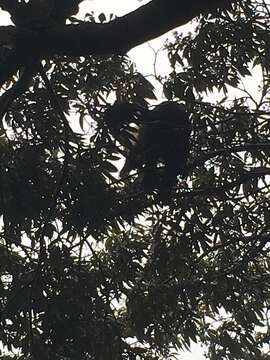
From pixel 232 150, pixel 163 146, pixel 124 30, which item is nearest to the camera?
pixel 124 30

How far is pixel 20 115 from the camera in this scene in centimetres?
370

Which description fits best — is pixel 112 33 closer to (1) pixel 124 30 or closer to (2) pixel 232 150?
(1) pixel 124 30

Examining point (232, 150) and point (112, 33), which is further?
point (232, 150)

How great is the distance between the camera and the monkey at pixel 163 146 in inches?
126

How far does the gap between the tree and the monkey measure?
9 centimetres

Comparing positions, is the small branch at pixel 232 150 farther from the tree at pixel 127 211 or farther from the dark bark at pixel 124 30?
the dark bark at pixel 124 30

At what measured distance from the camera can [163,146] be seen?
3273 mm

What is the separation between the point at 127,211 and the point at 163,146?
0.46m

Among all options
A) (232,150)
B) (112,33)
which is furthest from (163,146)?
(112,33)

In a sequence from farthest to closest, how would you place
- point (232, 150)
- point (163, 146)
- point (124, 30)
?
point (163, 146), point (232, 150), point (124, 30)

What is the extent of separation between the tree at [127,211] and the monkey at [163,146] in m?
0.09

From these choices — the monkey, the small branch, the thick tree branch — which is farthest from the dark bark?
the small branch

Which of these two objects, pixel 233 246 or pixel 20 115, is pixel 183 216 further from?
pixel 20 115

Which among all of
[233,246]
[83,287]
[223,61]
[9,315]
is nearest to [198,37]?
[223,61]
